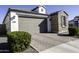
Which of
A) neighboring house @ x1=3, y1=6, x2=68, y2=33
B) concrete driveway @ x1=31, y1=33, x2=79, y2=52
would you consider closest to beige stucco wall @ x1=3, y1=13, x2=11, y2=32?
neighboring house @ x1=3, y1=6, x2=68, y2=33

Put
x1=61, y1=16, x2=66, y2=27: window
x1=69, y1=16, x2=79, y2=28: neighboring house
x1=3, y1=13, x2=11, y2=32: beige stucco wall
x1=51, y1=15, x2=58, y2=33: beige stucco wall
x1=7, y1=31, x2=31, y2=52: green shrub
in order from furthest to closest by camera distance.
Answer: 1. x1=51, y1=15, x2=58, y2=33: beige stucco wall
2. x1=61, y1=16, x2=66, y2=27: window
3. x1=69, y1=16, x2=79, y2=28: neighboring house
4. x1=3, y1=13, x2=11, y2=32: beige stucco wall
5. x1=7, y1=31, x2=31, y2=52: green shrub

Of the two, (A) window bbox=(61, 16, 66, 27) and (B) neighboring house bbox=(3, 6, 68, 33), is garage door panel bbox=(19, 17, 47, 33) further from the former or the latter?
(A) window bbox=(61, 16, 66, 27)

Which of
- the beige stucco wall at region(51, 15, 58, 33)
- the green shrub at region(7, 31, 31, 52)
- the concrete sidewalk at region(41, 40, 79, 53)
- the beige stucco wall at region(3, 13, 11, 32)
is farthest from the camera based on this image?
the beige stucco wall at region(51, 15, 58, 33)

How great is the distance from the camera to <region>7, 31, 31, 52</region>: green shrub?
5443mm

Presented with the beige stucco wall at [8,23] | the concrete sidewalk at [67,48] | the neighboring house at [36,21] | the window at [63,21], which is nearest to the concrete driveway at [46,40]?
the concrete sidewalk at [67,48]

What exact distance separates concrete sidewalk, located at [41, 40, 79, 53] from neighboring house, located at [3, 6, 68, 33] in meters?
0.69

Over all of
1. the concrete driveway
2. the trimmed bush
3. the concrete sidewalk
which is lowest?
the concrete sidewalk

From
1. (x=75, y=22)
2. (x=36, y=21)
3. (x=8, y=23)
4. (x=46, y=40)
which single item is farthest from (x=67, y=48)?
(x=8, y=23)

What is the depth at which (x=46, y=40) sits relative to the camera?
5.99 m

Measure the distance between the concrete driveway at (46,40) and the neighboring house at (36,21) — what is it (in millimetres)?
272

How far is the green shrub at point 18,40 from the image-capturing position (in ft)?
17.9

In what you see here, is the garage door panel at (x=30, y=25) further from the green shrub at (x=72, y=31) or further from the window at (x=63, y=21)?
the green shrub at (x=72, y=31)
